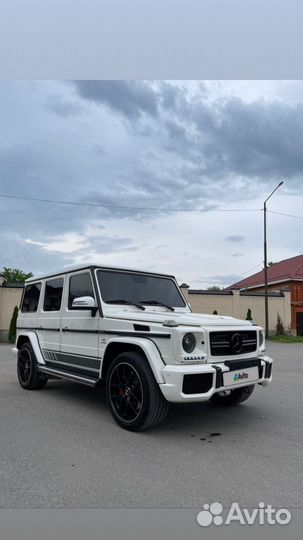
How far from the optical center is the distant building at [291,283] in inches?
1101

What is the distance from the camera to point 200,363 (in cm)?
420

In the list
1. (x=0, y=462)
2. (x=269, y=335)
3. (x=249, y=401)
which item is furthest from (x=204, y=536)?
(x=269, y=335)

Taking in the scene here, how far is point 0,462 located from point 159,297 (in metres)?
3.04

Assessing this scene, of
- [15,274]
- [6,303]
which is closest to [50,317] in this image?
[6,303]

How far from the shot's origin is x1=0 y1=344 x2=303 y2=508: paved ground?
117 inches

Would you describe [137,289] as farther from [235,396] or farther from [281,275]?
[281,275]

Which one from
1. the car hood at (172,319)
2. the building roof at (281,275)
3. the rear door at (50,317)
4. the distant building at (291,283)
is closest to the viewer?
the car hood at (172,319)

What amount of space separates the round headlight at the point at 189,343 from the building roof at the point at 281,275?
88.8 ft

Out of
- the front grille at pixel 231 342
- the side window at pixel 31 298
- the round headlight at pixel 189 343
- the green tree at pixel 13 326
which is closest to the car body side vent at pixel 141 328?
the round headlight at pixel 189 343

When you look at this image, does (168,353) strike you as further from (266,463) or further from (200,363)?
(266,463)

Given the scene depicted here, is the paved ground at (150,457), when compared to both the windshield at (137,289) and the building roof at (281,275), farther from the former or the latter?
the building roof at (281,275)

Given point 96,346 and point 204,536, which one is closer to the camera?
point 204,536

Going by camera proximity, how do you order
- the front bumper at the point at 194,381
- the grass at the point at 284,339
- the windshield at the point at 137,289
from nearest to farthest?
the front bumper at the point at 194,381
the windshield at the point at 137,289
the grass at the point at 284,339

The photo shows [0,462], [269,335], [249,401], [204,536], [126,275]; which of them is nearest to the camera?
[204,536]
